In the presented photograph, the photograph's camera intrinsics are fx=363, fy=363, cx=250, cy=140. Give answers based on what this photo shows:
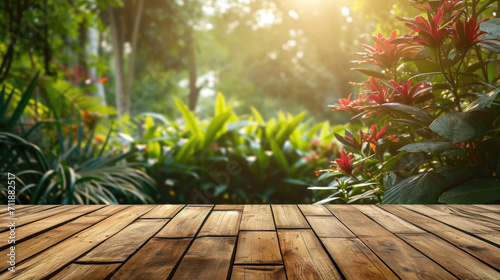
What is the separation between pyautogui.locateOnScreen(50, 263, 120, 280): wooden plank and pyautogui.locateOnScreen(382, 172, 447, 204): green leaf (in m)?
0.93

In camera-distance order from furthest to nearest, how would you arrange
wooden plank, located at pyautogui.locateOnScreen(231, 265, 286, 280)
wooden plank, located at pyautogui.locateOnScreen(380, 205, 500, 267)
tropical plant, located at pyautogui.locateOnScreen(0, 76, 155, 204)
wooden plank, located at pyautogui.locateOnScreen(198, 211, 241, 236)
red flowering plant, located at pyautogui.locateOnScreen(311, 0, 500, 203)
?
tropical plant, located at pyautogui.locateOnScreen(0, 76, 155, 204) < red flowering plant, located at pyautogui.locateOnScreen(311, 0, 500, 203) < wooden plank, located at pyautogui.locateOnScreen(198, 211, 241, 236) < wooden plank, located at pyautogui.locateOnScreen(380, 205, 500, 267) < wooden plank, located at pyautogui.locateOnScreen(231, 265, 286, 280)

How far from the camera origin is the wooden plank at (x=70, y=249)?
734 millimetres

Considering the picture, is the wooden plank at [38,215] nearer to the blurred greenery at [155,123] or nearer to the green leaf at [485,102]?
the blurred greenery at [155,123]

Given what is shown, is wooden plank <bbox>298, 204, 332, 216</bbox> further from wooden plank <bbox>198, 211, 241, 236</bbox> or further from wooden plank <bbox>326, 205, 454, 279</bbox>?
wooden plank <bbox>198, 211, 241, 236</bbox>

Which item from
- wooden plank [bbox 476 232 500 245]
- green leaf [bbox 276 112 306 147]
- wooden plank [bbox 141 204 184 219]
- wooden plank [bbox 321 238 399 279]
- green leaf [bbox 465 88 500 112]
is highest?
green leaf [bbox 276 112 306 147]

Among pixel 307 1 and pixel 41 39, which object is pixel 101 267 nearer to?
pixel 41 39

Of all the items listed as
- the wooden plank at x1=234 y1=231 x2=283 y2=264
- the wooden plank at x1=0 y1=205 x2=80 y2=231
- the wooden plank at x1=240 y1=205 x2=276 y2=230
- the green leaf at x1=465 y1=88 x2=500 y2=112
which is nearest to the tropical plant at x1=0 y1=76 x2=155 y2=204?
the wooden plank at x1=0 y1=205 x2=80 y2=231

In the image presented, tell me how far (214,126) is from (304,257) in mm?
2084

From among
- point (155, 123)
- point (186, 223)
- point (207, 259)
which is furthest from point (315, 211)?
point (155, 123)

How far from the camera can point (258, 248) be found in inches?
34.3

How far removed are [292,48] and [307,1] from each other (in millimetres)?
7316

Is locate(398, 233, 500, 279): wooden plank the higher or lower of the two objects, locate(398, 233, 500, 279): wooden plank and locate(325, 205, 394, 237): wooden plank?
the lower

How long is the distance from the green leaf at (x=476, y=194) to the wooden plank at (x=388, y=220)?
0.20m

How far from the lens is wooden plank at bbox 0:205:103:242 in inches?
39.8
